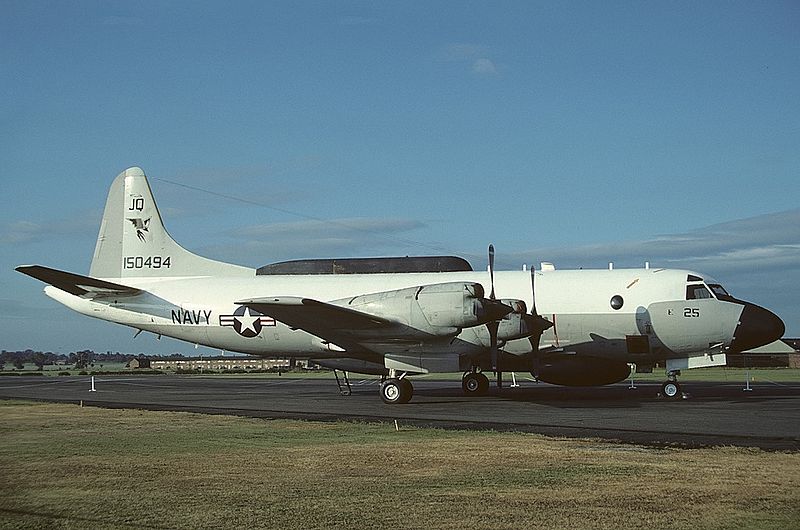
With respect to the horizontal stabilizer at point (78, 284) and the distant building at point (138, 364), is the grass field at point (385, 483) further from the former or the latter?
the distant building at point (138, 364)

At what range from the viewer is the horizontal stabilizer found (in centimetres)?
2741

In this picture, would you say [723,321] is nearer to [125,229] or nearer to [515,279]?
[515,279]

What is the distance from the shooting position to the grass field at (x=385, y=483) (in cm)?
877

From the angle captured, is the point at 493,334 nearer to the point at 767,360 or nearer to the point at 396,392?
the point at 396,392

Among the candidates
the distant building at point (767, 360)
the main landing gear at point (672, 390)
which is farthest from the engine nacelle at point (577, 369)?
the distant building at point (767, 360)

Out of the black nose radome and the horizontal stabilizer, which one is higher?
the horizontal stabilizer

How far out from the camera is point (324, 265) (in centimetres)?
3362

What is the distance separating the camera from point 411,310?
84.6 ft

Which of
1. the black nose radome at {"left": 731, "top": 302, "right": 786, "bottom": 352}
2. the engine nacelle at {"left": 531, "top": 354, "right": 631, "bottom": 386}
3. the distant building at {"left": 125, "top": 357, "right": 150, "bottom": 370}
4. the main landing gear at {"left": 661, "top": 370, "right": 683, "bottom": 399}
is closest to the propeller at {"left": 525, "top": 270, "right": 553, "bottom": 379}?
the engine nacelle at {"left": 531, "top": 354, "right": 631, "bottom": 386}

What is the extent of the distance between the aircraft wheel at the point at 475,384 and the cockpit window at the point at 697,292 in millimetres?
8235

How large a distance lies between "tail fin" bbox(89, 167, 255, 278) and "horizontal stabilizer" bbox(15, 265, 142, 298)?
1.78 meters

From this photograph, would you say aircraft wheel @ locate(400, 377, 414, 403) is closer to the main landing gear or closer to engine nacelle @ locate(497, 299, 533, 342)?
engine nacelle @ locate(497, 299, 533, 342)

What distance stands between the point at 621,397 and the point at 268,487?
20.5 metres

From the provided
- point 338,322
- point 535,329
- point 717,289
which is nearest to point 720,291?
point 717,289
